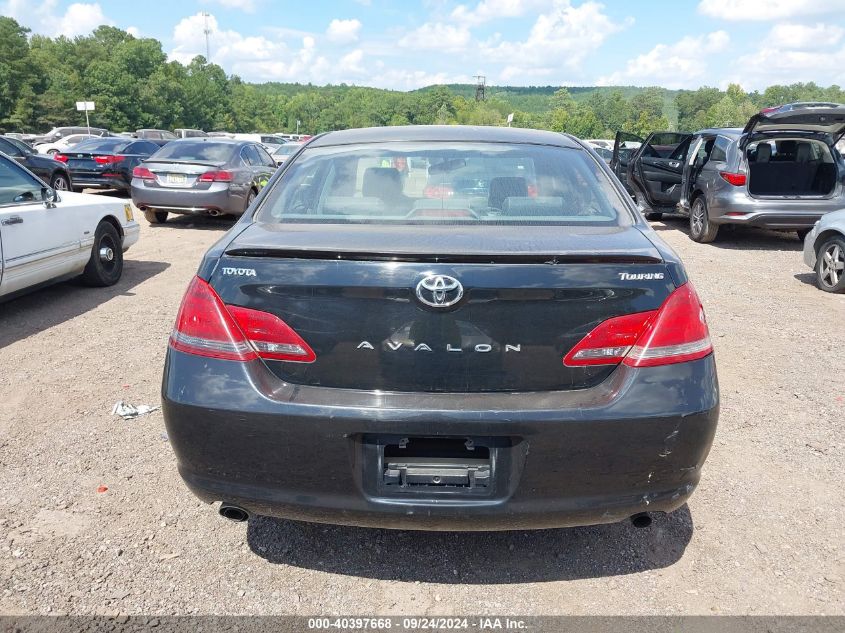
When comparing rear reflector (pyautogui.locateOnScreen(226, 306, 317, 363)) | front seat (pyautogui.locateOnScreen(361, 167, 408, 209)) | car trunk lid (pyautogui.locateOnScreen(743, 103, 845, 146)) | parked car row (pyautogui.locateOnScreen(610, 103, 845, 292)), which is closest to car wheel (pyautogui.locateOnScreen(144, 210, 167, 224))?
parked car row (pyautogui.locateOnScreen(610, 103, 845, 292))

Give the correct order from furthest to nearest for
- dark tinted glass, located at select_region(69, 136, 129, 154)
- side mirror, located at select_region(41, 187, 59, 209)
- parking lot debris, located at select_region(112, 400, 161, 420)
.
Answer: dark tinted glass, located at select_region(69, 136, 129, 154) < side mirror, located at select_region(41, 187, 59, 209) < parking lot debris, located at select_region(112, 400, 161, 420)

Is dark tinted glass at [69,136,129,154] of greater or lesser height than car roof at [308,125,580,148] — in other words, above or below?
below

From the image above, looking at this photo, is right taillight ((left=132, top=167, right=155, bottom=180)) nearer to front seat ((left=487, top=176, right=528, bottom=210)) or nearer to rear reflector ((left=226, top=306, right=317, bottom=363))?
front seat ((left=487, top=176, right=528, bottom=210))

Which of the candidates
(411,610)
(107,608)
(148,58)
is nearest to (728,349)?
(411,610)

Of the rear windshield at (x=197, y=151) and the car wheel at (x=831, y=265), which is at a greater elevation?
the rear windshield at (x=197, y=151)

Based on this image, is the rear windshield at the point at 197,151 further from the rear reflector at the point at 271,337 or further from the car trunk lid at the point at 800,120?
the rear reflector at the point at 271,337

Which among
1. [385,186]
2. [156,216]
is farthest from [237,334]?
[156,216]

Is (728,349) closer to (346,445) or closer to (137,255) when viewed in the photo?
(346,445)

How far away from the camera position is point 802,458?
367 centimetres

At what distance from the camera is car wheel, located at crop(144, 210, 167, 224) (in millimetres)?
12125

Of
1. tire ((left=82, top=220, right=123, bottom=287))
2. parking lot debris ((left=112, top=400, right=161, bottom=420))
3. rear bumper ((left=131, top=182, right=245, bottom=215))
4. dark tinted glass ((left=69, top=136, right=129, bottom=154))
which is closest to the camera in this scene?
parking lot debris ((left=112, top=400, right=161, bottom=420))

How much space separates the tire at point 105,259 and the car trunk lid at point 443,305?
5512 mm

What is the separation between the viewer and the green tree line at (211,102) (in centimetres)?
8531

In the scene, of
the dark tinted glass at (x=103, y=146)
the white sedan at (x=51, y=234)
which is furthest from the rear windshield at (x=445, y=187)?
the dark tinted glass at (x=103, y=146)
